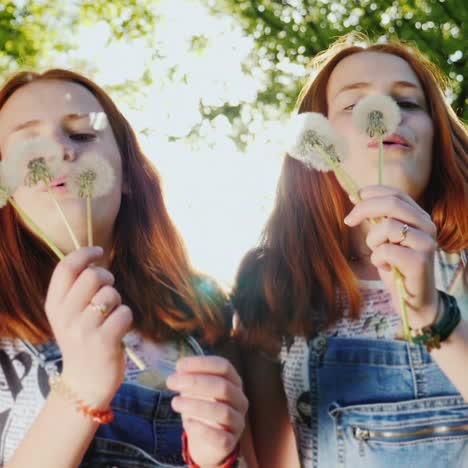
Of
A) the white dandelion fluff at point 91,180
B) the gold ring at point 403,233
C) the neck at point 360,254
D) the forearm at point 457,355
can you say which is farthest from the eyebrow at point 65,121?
the forearm at point 457,355

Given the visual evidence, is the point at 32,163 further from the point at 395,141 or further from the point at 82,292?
the point at 395,141

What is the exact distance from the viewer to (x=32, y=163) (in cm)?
133

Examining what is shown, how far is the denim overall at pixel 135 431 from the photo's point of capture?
1.65 metres

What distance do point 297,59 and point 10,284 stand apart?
4.55m

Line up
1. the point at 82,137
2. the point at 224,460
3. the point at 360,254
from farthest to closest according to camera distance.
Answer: the point at 360,254 → the point at 82,137 → the point at 224,460

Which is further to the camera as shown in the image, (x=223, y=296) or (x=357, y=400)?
(x=223, y=296)

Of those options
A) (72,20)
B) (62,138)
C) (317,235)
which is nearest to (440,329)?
(317,235)

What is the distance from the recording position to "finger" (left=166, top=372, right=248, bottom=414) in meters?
1.20

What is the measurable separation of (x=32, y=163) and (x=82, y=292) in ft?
1.10

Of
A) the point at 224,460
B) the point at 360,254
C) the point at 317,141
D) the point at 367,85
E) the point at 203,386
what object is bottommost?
the point at 224,460

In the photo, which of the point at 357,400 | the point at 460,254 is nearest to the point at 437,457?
the point at 357,400

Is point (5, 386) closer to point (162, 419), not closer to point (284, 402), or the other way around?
point (162, 419)

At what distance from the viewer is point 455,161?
2.01 meters

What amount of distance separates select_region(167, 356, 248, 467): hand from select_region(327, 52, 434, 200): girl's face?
74 centimetres
